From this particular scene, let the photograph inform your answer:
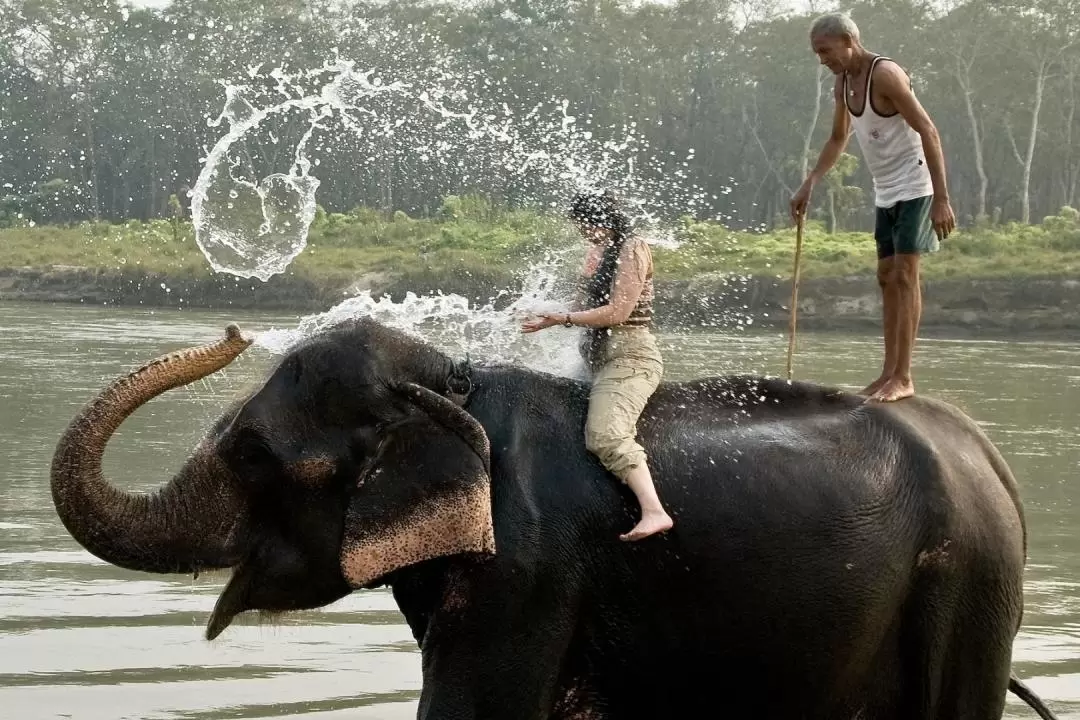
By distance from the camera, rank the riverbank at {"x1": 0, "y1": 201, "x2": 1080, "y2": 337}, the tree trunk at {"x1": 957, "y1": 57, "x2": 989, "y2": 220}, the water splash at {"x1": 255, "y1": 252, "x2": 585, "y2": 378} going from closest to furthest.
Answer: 1. the water splash at {"x1": 255, "y1": 252, "x2": 585, "y2": 378}
2. the riverbank at {"x1": 0, "y1": 201, "x2": 1080, "y2": 337}
3. the tree trunk at {"x1": 957, "y1": 57, "x2": 989, "y2": 220}

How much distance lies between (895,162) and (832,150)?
419mm

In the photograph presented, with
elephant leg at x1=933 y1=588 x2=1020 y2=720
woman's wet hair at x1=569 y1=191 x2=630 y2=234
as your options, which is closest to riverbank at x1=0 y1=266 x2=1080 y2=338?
woman's wet hair at x1=569 y1=191 x2=630 y2=234

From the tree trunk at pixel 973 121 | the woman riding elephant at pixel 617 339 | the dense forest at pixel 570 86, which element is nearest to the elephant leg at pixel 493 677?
the woman riding elephant at pixel 617 339

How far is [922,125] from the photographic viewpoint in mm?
5055

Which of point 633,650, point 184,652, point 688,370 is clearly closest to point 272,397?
point 633,650

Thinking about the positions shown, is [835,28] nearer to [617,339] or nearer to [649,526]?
[617,339]

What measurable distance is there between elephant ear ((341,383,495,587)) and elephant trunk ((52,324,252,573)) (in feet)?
1.04

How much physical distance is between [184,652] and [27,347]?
1613cm

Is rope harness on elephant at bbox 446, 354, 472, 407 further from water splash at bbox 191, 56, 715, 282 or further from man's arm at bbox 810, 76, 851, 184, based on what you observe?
water splash at bbox 191, 56, 715, 282

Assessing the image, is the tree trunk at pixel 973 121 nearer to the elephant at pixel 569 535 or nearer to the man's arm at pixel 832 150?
the man's arm at pixel 832 150

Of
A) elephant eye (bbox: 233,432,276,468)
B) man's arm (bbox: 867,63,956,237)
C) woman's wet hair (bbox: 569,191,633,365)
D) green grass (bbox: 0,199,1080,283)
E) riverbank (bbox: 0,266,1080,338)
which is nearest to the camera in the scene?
elephant eye (bbox: 233,432,276,468)

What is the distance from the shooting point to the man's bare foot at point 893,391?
4629 mm

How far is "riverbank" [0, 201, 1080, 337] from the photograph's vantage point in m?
33.3

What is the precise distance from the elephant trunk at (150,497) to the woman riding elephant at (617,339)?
0.88 meters
